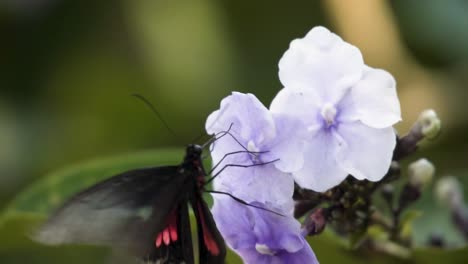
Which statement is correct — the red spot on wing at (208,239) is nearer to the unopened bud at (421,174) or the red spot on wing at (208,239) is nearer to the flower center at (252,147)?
the flower center at (252,147)

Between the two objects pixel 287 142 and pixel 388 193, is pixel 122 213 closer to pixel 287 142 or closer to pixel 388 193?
pixel 287 142

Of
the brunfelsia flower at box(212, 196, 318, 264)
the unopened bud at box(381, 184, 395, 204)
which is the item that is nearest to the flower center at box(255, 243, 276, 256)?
the brunfelsia flower at box(212, 196, 318, 264)

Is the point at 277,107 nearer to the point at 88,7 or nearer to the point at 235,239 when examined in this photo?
the point at 235,239

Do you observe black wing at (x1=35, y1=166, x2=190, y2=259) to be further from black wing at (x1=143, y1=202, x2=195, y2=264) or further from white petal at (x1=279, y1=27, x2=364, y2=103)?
white petal at (x1=279, y1=27, x2=364, y2=103)

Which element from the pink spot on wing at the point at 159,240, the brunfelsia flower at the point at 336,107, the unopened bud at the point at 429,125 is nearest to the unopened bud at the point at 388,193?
the unopened bud at the point at 429,125

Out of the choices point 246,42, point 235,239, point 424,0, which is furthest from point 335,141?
point 246,42
